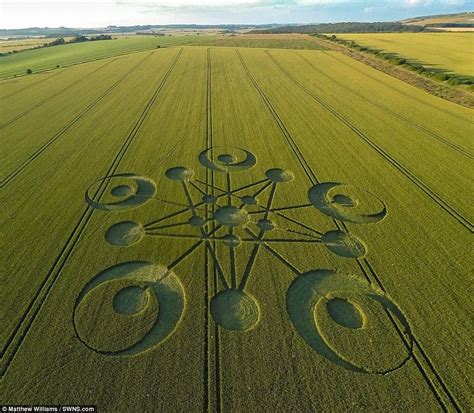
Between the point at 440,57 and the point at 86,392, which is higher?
the point at 86,392

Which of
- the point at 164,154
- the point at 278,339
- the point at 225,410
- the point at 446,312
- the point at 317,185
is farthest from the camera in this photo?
the point at 164,154

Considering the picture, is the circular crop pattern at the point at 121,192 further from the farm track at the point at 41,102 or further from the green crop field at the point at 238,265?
the farm track at the point at 41,102

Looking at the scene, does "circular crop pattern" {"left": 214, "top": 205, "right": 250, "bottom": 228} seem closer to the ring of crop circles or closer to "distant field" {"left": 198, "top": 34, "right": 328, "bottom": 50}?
the ring of crop circles

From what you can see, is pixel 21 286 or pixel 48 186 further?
pixel 48 186

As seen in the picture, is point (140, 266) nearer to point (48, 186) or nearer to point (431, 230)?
point (48, 186)

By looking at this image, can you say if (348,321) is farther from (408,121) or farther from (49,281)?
(408,121)

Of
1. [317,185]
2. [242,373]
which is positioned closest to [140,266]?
[242,373]

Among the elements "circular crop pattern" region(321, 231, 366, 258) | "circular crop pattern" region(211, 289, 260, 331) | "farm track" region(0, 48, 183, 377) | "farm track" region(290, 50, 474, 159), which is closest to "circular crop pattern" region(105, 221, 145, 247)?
"farm track" region(0, 48, 183, 377)
